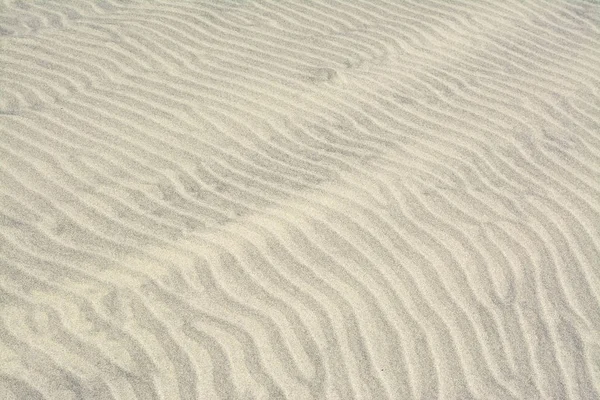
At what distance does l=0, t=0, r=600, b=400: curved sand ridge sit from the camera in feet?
11.9

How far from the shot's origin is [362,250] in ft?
14.0

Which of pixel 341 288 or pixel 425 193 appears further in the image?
pixel 425 193

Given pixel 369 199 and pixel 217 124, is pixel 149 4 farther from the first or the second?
pixel 369 199

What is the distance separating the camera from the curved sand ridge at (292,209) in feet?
11.9

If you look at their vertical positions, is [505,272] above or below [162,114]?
below

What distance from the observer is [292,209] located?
4465 mm

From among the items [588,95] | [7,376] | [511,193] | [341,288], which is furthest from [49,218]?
[588,95]

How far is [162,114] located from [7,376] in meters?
2.35

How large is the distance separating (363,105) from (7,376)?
9.92 feet

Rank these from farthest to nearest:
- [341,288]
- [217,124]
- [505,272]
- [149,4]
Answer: [149,4]
[217,124]
[505,272]
[341,288]

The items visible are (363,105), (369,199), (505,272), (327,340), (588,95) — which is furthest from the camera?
(588,95)

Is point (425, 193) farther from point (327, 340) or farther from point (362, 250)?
point (327, 340)

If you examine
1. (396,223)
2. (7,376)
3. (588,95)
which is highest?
(588,95)

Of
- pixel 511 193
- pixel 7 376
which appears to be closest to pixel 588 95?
pixel 511 193
